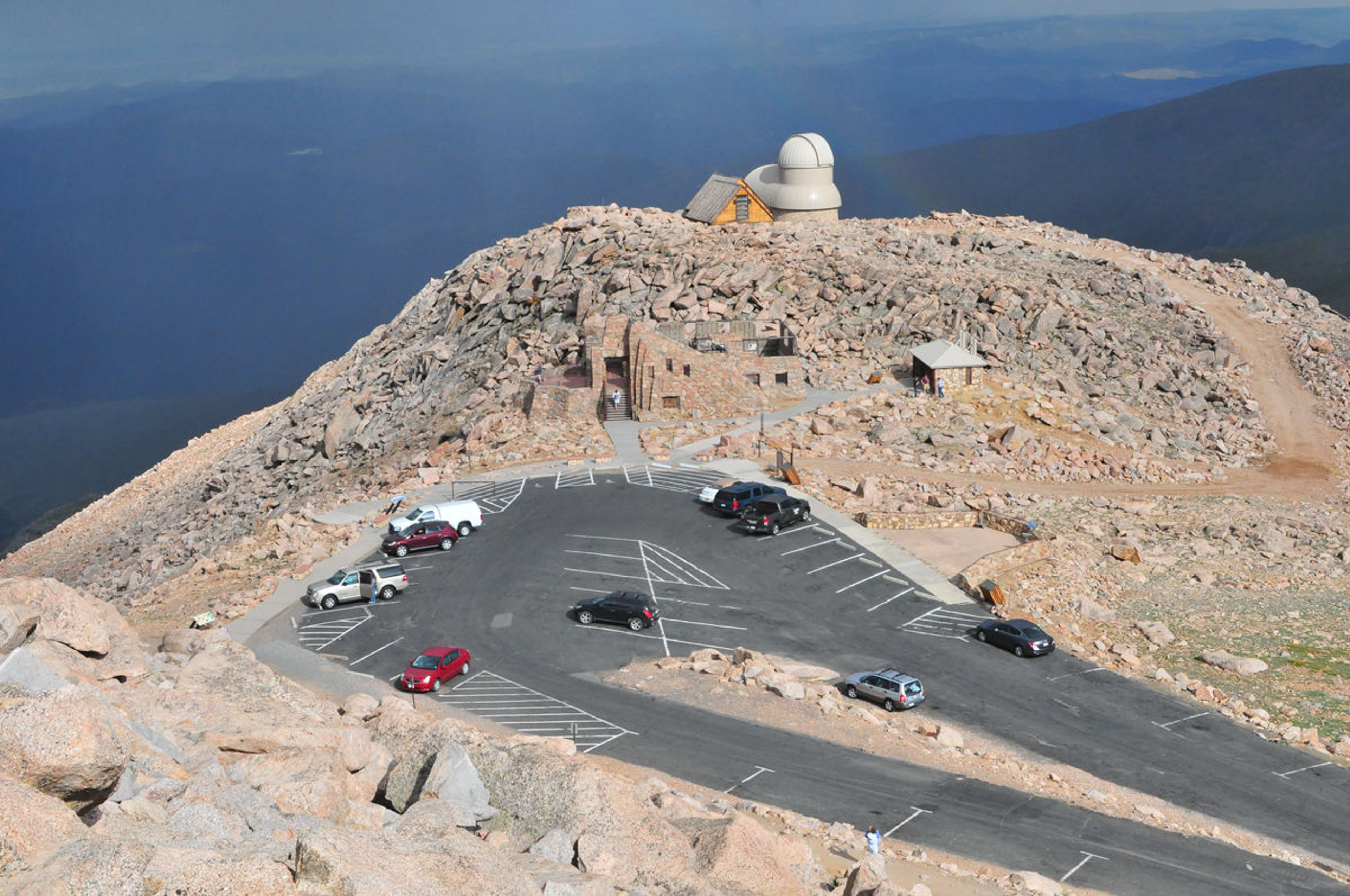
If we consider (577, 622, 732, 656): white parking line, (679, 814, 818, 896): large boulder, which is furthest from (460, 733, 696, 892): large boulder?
(577, 622, 732, 656): white parking line

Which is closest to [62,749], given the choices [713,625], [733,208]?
[713,625]

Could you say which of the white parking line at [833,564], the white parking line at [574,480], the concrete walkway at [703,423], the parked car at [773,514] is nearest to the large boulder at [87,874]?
the white parking line at [833,564]

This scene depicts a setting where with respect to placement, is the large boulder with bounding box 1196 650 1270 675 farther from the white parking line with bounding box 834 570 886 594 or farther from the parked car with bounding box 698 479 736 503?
the parked car with bounding box 698 479 736 503

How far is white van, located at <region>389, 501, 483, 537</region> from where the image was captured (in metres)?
46.8

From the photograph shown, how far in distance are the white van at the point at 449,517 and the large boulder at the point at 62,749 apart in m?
29.4

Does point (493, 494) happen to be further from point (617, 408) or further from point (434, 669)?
point (434, 669)

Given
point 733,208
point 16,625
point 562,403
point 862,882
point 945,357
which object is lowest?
point 562,403

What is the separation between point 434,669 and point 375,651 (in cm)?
404

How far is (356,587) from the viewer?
42.0 m

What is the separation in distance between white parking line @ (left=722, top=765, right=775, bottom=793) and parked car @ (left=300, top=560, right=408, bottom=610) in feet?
56.0

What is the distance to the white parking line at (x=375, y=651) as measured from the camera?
124ft

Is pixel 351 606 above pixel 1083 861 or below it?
below

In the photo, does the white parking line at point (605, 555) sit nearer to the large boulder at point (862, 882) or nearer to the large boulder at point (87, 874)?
the large boulder at point (862, 882)

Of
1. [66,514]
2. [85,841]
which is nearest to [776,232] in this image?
[85,841]
